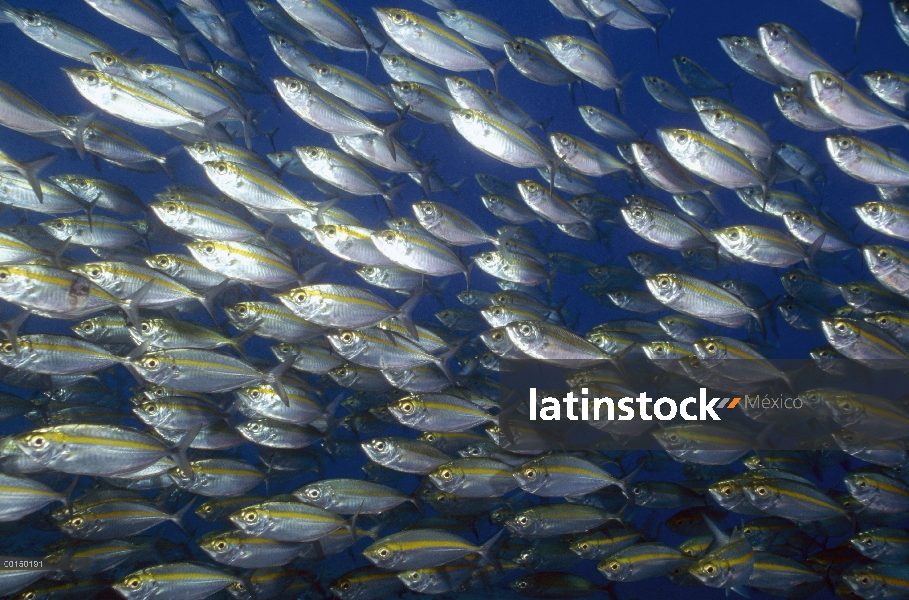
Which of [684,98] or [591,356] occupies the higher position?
[684,98]

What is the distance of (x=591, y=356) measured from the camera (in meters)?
4.30

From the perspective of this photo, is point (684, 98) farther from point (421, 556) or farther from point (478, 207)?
point (478, 207)

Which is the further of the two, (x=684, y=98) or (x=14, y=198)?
(x=684, y=98)

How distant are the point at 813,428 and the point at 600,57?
3.85 m

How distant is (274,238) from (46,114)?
65.0 inches

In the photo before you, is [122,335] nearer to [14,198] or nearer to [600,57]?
[14,198]

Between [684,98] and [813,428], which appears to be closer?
[813,428]

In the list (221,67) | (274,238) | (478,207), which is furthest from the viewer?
(478,207)

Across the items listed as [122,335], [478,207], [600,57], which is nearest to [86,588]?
[122,335]

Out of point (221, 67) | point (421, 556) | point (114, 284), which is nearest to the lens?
point (114, 284)

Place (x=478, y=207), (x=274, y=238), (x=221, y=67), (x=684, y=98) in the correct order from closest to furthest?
(x=274, y=238)
(x=221, y=67)
(x=684, y=98)
(x=478, y=207)

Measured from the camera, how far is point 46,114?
333 centimetres

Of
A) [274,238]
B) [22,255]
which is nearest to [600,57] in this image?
[274,238]

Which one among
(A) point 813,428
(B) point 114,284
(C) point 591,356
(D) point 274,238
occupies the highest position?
(D) point 274,238
